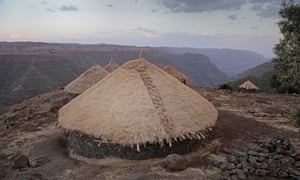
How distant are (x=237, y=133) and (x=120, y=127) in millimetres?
5818

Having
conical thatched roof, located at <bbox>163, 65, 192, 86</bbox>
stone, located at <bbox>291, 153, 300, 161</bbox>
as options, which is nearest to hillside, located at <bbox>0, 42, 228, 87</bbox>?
conical thatched roof, located at <bbox>163, 65, 192, 86</bbox>

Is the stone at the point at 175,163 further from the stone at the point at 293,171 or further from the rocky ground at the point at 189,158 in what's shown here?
the stone at the point at 293,171

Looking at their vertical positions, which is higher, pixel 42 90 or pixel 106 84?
pixel 106 84

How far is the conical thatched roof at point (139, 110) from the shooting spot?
10414 millimetres

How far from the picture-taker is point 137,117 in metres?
10.7

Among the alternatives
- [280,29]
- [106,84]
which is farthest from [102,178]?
[280,29]

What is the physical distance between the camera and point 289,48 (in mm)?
8953

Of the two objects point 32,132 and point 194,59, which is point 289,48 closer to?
point 32,132

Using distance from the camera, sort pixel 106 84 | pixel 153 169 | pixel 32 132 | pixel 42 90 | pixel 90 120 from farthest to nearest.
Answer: pixel 42 90 < pixel 32 132 < pixel 106 84 < pixel 90 120 < pixel 153 169

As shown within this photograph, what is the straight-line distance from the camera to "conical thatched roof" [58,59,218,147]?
10.4 meters

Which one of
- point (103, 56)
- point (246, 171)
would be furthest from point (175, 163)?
point (103, 56)

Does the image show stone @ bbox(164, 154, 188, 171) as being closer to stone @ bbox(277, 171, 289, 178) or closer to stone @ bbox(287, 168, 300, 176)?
stone @ bbox(277, 171, 289, 178)

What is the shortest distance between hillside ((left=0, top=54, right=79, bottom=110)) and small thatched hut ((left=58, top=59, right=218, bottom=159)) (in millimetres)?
31642

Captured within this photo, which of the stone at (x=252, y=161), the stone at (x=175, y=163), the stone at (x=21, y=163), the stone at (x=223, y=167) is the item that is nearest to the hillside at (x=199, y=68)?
the stone at (x=252, y=161)
